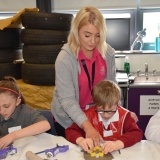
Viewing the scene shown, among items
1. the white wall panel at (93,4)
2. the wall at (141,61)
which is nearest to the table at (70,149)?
the wall at (141,61)

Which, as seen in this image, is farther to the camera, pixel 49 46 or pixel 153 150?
pixel 49 46

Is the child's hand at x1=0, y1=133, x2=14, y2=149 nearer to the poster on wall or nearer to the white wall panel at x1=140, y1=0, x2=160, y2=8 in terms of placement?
A: the poster on wall

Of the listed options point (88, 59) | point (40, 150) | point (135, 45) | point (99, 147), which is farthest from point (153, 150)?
point (135, 45)

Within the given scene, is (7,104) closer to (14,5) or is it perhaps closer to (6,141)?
(6,141)

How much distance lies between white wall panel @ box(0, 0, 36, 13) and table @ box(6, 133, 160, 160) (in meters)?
2.51

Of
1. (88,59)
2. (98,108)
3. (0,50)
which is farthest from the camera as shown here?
(0,50)

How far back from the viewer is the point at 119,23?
3580mm

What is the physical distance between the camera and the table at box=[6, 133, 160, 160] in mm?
1273

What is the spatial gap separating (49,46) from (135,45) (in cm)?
148

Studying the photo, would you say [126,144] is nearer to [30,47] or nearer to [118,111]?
[118,111]

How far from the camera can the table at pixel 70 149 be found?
1.27 m

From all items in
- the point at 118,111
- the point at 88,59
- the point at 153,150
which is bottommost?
the point at 153,150

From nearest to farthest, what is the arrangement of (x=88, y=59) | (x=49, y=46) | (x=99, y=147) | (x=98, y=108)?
1. (x=99, y=147)
2. (x=98, y=108)
3. (x=88, y=59)
4. (x=49, y=46)

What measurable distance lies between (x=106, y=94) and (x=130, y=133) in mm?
249
